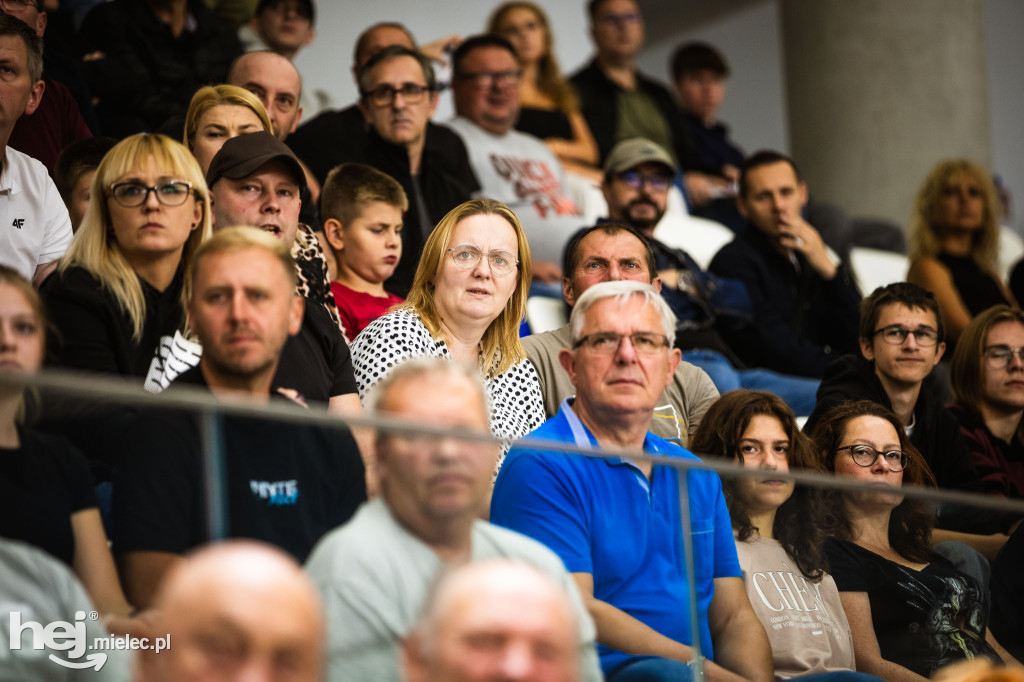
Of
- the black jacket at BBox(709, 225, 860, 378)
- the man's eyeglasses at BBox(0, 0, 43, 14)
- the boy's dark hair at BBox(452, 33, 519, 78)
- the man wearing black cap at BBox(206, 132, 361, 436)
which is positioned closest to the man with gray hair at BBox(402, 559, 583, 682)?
the man wearing black cap at BBox(206, 132, 361, 436)

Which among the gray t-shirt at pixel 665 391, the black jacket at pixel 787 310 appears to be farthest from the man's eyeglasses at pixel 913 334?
the black jacket at pixel 787 310

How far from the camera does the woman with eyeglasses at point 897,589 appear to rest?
2219 millimetres

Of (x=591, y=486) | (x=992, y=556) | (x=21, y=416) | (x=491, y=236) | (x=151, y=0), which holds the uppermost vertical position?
(x=151, y=0)

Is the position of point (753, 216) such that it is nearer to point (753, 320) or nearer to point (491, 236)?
point (753, 320)

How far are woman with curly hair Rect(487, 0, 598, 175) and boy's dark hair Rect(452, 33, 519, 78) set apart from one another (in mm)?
794

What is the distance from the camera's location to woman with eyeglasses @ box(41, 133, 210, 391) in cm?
251

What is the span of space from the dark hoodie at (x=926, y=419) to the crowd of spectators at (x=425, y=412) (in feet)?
0.04

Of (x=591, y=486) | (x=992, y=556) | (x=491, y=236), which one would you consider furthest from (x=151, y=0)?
(x=992, y=556)

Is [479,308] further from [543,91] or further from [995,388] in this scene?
[543,91]

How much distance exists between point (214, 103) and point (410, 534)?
194cm

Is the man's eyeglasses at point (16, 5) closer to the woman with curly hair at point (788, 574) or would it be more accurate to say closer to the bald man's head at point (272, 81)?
the bald man's head at point (272, 81)

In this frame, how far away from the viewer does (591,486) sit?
83.2 inches

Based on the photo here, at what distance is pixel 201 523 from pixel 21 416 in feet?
0.89

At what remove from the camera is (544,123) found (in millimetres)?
5801
